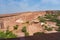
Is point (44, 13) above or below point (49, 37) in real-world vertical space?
below

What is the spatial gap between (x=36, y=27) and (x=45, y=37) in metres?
23.9

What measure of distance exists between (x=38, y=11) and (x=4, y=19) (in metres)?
5.51

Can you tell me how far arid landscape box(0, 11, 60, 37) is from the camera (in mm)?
23812

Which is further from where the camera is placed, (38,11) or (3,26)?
(38,11)

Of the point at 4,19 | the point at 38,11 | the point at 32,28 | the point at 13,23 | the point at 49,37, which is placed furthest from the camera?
the point at 38,11

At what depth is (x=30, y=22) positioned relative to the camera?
2719cm

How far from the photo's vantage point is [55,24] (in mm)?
25562

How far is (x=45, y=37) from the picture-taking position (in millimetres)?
Result: 1871

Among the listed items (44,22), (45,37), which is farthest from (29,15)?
(45,37)

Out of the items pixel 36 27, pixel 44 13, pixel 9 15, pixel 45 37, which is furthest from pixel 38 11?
pixel 45 37

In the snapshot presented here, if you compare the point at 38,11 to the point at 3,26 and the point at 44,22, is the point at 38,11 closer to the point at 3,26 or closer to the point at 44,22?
the point at 44,22

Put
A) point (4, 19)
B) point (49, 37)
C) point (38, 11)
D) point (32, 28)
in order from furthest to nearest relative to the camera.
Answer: point (38, 11)
point (4, 19)
point (32, 28)
point (49, 37)

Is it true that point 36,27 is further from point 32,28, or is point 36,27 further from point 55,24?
point 55,24

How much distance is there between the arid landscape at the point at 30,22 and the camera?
78.1 feet
